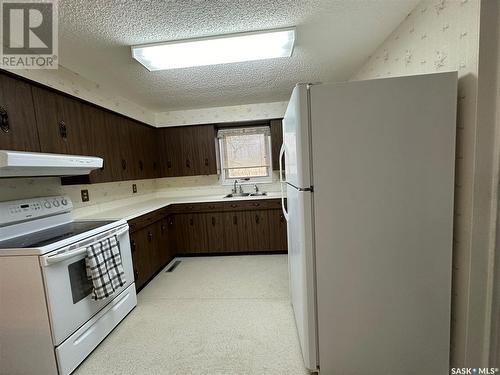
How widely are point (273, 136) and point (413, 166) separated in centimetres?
246

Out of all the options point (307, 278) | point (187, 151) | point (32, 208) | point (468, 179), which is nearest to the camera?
point (468, 179)

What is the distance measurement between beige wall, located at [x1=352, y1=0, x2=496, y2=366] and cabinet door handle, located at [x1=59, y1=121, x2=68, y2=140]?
276 cm

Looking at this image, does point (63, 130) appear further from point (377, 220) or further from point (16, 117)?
point (377, 220)

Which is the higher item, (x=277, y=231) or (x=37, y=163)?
(x=37, y=163)

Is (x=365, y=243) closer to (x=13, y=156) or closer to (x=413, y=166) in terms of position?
(x=413, y=166)

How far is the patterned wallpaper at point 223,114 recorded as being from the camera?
360 centimetres

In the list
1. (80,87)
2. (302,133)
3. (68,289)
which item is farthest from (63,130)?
(302,133)

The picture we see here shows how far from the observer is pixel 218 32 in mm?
1674

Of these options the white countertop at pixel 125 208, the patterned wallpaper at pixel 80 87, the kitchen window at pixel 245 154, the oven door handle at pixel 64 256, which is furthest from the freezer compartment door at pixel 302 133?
the kitchen window at pixel 245 154

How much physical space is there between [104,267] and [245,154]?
2.63m

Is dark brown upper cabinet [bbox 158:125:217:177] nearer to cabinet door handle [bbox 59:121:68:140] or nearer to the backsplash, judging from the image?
the backsplash

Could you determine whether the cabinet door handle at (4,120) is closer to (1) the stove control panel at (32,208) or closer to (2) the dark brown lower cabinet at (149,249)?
(1) the stove control panel at (32,208)

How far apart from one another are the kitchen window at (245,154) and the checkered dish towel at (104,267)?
88.5 inches

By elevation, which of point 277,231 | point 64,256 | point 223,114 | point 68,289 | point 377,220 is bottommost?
point 277,231
